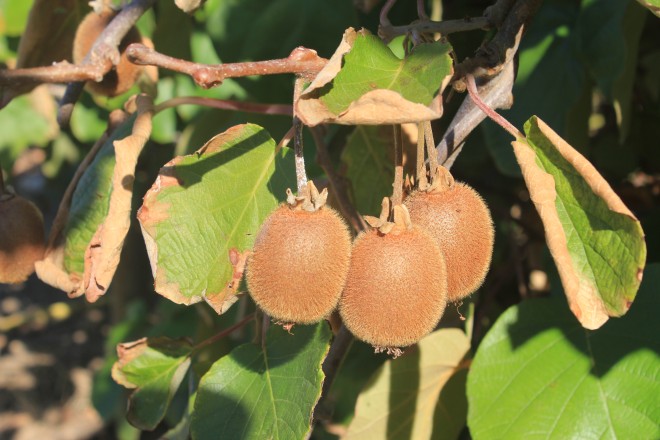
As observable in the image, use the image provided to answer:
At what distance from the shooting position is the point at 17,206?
109 centimetres

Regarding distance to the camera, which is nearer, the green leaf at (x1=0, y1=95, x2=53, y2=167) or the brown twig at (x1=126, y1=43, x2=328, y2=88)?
the brown twig at (x1=126, y1=43, x2=328, y2=88)

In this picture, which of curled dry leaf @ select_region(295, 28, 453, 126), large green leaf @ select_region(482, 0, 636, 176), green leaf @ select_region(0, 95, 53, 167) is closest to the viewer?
curled dry leaf @ select_region(295, 28, 453, 126)

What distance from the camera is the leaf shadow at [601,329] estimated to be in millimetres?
1003

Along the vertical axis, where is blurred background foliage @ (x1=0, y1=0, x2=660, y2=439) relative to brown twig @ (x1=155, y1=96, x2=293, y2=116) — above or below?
below

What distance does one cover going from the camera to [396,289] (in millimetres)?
748

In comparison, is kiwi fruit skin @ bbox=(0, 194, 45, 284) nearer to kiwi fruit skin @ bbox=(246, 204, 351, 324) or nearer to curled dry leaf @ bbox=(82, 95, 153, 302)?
curled dry leaf @ bbox=(82, 95, 153, 302)

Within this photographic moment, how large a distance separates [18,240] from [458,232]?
63 centimetres

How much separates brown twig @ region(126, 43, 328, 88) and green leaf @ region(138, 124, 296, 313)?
0.12 meters

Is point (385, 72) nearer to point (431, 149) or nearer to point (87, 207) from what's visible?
point (431, 149)

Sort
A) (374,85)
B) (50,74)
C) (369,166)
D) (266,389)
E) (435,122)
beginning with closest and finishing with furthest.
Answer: (374,85), (50,74), (266,389), (369,166), (435,122)

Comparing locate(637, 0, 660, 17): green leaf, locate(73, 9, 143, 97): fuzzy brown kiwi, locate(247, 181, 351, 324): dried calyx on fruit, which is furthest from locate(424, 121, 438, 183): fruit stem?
locate(73, 9, 143, 97): fuzzy brown kiwi

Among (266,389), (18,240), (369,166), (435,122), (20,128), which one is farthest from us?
(20,128)

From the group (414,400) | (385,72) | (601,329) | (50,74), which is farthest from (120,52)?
(601,329)

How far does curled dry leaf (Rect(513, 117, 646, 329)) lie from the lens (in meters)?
0.70
